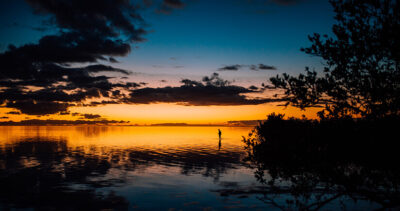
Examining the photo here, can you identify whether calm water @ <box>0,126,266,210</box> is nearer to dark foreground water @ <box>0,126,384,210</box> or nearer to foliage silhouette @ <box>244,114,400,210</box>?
dark foreground water @ <box>0,126,384,210</box>

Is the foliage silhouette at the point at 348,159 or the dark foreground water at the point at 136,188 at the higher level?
the foliage silhouette at the point at 348,159

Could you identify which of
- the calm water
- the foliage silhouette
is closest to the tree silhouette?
the foliage silhouette

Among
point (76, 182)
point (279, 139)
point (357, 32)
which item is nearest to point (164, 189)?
point (76, 182)

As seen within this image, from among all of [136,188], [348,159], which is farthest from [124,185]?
[348,159]

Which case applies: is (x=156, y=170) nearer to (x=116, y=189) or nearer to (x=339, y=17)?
(x=116, y=189)

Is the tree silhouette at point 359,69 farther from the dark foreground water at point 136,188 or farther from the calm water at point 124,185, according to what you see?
the calm water at point 124,185

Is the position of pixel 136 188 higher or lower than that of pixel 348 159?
lower

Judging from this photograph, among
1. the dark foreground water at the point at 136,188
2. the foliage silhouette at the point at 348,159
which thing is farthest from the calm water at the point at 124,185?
the foliage silhouette at the point at 348,159

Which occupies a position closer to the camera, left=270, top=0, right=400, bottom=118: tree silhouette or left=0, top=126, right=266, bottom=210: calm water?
left=270, top=0, right=400, bottom=118: tree silhouette

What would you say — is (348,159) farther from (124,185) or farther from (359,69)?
(124,185)

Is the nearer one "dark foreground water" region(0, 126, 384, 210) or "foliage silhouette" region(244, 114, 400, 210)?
"foliage silhouette" region(244, 114, 400, 210)

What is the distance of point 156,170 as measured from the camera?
37.4 metres

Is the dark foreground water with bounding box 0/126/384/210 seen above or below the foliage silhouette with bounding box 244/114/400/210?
below

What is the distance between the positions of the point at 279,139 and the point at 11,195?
73.7 feet
